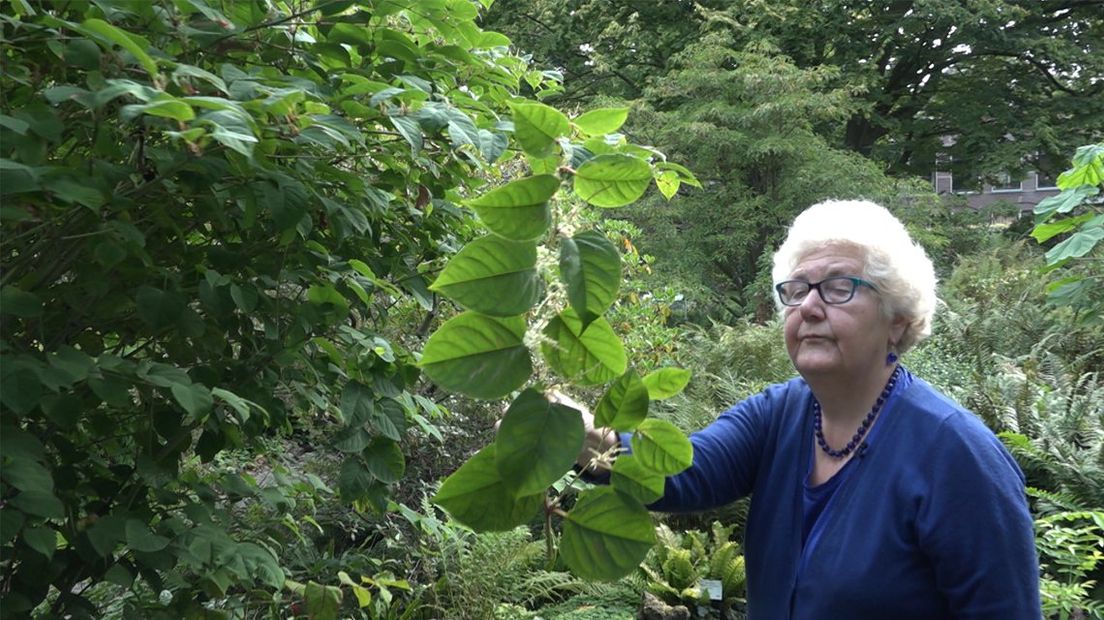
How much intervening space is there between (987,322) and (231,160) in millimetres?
9475

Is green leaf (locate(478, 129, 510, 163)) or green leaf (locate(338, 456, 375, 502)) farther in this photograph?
green leaf (locate(338, 456, 375, 502))

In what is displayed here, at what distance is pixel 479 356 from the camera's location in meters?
1.12

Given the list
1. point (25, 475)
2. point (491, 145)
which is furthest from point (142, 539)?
point (491, 145)

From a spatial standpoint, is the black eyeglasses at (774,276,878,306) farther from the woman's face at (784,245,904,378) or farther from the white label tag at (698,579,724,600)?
the white label tag at (698,579,724,600)

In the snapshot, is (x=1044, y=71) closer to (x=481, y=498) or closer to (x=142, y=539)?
(x=142, y=539)

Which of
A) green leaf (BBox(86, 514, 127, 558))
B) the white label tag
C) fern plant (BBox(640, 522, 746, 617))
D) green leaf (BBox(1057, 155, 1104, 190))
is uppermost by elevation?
green leaf (BBox(1057, 155, 1104, 190))

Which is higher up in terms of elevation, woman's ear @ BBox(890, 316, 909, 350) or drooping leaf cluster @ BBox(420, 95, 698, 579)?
drooping leaf cluster @ BBox(420, 95, 698, 579)

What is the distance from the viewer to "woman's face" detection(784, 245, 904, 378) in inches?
92.0

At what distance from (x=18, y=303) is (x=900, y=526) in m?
1.79

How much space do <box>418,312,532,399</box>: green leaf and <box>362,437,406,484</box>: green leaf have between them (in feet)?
3.25

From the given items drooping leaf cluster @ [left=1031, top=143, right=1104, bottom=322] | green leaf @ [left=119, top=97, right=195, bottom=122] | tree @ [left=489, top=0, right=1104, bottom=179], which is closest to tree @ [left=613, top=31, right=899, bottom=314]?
tree @ [left=489, top=0, right=1104, bottom=179]

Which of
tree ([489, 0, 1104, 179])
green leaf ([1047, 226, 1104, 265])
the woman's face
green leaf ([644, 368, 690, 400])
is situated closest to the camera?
green leaf ([644, 368, 690, 400])

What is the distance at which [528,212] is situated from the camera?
1062mm

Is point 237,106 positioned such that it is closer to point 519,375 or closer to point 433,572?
point 519,375
